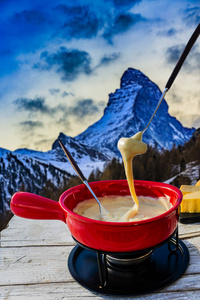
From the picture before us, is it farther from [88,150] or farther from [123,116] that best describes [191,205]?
[123,116]

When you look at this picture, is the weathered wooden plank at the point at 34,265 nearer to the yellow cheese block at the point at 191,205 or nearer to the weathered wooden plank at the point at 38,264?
the weathered wooden plank at the point at 38,264

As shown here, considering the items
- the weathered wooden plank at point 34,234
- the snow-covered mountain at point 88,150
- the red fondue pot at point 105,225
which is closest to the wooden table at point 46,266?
the weathered wooden plank at point 34,234

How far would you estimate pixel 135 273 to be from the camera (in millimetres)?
680

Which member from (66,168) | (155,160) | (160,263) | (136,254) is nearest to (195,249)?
(160,263)

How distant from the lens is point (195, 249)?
2.62 feet

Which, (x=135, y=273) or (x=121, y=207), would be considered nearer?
(x=135, y=273)

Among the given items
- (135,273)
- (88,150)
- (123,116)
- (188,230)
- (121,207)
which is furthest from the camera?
(123,116)

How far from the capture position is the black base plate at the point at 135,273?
625 millimetres

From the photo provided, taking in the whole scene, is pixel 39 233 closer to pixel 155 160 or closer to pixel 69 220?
pixel 69 220

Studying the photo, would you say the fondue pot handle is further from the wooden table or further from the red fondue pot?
the wooden table

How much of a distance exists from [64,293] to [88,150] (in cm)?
246

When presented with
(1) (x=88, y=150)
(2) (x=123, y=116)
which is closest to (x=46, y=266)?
(1) (x=88, y=150)

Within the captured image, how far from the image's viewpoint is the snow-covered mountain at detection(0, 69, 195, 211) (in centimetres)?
202

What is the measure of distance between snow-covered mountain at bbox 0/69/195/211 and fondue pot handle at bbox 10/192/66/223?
1084 millimetres
